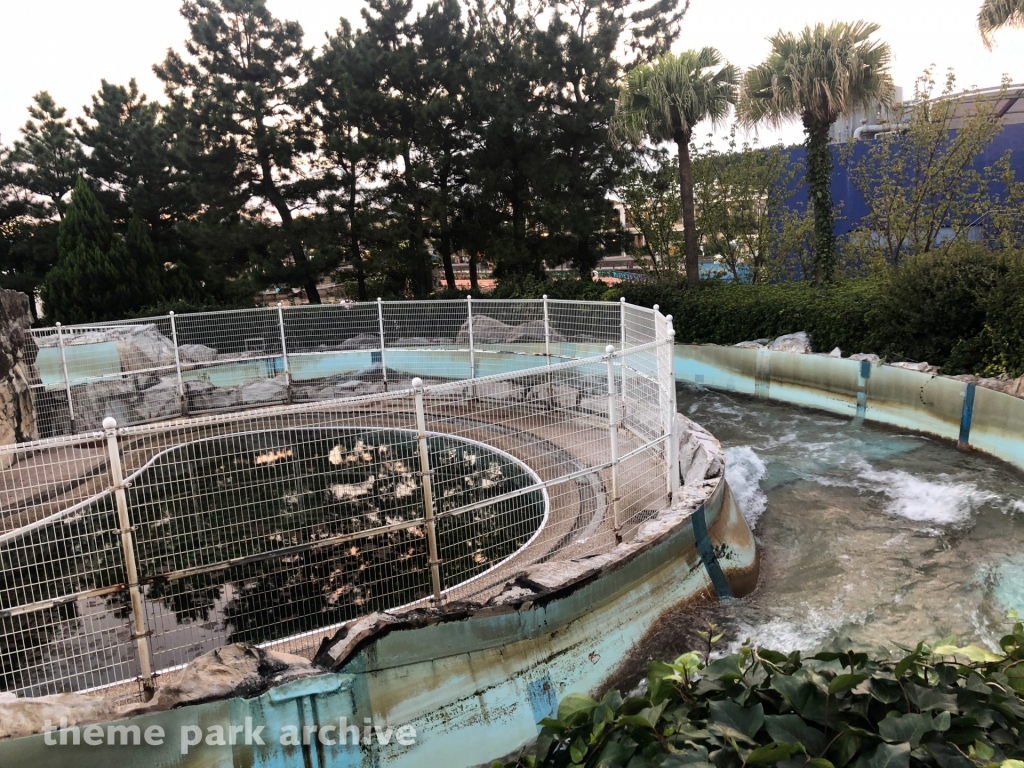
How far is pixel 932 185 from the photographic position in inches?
547

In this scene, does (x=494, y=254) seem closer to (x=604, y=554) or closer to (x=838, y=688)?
(x=604, y=554)

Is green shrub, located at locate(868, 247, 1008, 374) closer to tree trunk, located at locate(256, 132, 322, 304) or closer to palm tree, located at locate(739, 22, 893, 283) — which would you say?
palm tree, located at locate(739, 22, 893, 283)

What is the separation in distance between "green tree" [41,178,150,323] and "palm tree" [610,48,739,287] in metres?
14.4

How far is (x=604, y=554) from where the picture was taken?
4.43 metres

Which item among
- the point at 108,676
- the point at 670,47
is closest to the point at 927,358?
the point at 108,676

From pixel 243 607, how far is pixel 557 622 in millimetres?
2754

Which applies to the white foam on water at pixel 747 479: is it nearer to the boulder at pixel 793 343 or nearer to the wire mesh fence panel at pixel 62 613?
the boulder at pixel 793 343

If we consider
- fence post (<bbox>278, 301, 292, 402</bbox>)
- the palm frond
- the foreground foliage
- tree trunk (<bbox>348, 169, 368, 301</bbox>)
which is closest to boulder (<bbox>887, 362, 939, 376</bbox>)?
the palm frond

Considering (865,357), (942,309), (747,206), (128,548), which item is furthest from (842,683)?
(747,206)

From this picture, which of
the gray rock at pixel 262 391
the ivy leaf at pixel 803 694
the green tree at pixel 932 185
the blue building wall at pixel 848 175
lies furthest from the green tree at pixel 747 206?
the ivy leaf at pixel 803 694

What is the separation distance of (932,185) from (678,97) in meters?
5.39

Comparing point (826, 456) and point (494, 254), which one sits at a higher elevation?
point (494, 254)

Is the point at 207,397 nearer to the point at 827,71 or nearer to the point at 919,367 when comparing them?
the point at 919,367

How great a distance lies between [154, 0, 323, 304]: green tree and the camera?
1872cm
